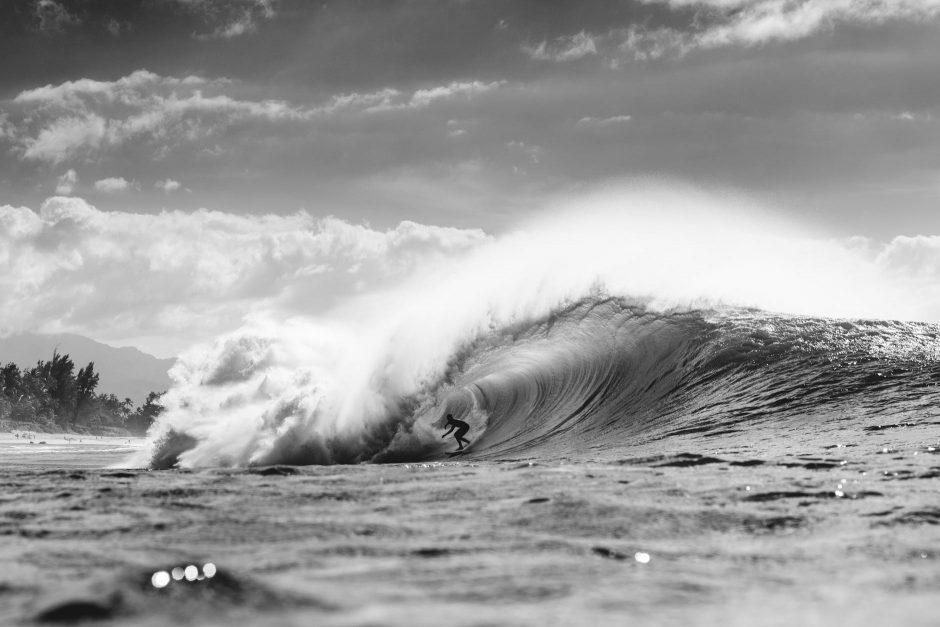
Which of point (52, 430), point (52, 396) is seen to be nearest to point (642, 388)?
point (52, 430)

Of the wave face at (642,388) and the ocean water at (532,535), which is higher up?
the wave face at (642,388)

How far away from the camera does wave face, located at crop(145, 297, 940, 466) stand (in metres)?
12.3

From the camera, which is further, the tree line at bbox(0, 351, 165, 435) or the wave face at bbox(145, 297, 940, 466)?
the tree line at bbox(0, 351, 165, 435)

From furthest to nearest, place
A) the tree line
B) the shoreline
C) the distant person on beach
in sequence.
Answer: the tree line, the shoreline, the distant person on beach

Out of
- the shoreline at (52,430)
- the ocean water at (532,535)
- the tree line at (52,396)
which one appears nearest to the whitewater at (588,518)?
the ocean water at (532,535)

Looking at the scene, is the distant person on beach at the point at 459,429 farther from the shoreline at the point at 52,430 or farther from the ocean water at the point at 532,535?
the shoreline at the point at 52,430

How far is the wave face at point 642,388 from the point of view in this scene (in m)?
12.3

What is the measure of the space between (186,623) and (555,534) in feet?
7.62

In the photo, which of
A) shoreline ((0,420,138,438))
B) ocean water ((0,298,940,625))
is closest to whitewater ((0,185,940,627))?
ocean water ((0,298,940,625))

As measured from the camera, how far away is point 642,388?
1617cm

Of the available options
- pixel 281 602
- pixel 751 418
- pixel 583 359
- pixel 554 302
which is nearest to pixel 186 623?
pixel 281 602

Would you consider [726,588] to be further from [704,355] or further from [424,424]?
[424,424]

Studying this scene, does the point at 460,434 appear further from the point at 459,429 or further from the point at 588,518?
the point at 588,518

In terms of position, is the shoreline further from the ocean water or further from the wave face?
the ocean water
